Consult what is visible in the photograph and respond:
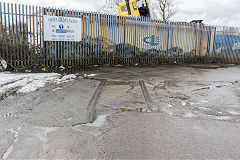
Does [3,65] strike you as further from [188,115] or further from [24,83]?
[188,115]

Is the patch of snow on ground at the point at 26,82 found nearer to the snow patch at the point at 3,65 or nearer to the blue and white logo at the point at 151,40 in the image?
the snow patch at the point at 3,65

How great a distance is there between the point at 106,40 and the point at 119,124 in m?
8.85

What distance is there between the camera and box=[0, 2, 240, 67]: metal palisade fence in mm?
10039

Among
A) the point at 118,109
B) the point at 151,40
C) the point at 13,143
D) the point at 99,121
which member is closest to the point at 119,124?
the point at 99,121

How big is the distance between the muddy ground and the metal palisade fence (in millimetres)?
4129

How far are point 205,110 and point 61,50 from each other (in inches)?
310

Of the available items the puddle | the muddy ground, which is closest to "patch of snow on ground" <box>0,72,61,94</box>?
the muddy ground

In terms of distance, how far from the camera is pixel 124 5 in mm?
18828

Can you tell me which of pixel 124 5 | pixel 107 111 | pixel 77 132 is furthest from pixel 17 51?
pixel 124 5

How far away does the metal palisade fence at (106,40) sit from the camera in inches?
395

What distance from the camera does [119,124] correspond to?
4250 mm

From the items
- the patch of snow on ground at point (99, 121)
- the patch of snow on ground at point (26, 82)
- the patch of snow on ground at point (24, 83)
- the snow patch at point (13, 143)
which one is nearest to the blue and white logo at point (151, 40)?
the patch of snow on ground at point (26, 82)

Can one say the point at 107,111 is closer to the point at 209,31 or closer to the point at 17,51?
the point at 17,51

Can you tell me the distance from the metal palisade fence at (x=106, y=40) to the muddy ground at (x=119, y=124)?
4.13 metres
